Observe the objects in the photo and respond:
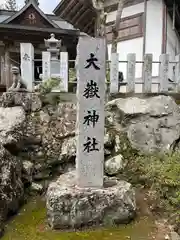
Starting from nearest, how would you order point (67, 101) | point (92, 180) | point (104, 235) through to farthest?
point (104, 235)
point (92, 180)
point (67, 101)

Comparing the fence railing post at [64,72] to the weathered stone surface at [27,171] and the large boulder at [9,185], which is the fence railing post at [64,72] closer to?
the weathered stone surface at [27,171]

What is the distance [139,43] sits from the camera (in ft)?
33.9

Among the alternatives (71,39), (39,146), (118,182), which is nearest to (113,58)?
(39,146)

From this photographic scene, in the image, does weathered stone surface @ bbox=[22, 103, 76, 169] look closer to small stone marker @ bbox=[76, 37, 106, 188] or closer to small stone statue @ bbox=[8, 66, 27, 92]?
small stone statue @ bbox=[8, 66, 27, 92]

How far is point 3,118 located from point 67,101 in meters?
1.70

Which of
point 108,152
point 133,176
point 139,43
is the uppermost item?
point 139,43

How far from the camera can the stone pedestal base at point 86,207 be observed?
4.38 metres

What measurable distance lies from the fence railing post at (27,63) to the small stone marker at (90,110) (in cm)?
298

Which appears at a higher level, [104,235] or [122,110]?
[122,110]

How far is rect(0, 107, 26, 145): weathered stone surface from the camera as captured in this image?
5.89 m

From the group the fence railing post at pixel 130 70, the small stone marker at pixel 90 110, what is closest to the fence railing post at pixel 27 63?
the fence railing post at pixel 130 70

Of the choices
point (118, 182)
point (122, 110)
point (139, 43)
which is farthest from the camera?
point (139, 43)

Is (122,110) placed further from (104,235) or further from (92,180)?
(104,235)

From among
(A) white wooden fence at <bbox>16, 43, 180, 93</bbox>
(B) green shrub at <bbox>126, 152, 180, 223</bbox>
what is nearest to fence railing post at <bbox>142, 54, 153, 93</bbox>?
(A) white wooden fence at <bbox>16, 43, 180, 93</bbox>
